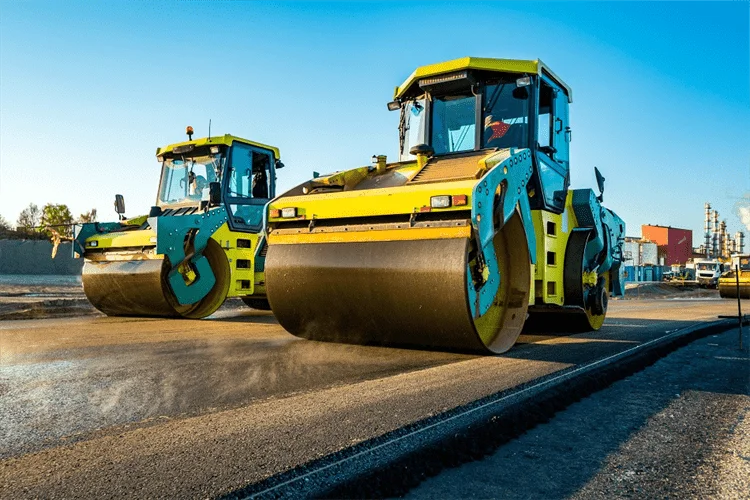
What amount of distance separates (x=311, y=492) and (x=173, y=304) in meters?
6.87

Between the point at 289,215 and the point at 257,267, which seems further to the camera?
the point at 257,267

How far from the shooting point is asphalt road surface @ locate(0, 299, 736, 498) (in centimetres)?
203

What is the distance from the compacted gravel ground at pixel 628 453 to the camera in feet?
6.82

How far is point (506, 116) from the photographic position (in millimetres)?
6012

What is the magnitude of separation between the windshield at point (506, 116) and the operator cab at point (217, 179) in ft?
15.4

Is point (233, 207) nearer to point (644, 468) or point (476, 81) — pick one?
point (476, 81)

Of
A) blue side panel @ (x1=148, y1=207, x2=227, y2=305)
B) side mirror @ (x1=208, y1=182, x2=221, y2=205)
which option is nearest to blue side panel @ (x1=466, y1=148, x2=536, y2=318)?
blue side panel @ (x1=148, y1=207, x2=227, y2=305)

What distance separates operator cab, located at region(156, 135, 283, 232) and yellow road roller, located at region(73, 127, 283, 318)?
0.02 m

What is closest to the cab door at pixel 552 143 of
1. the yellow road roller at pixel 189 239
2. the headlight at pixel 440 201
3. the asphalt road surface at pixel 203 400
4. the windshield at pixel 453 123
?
the windshield at pixel 453 123

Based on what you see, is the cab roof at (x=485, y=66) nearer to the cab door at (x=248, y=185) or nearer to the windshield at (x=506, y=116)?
the windshield at (x=506, y=116)

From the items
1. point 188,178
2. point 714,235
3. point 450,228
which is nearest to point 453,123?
point 450,228

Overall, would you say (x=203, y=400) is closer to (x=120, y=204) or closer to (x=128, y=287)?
(x=128, y=287)

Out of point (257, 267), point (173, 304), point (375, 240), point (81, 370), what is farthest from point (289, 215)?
point (257, 267)

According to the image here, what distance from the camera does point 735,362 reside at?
199 inches
